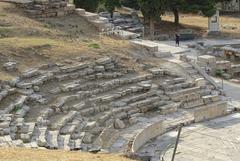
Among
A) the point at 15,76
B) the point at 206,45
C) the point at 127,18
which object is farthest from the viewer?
the point at 127,18

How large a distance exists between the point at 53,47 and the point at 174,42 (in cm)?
1411

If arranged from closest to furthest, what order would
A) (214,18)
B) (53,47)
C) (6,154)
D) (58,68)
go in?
(6,154)
(58,68)
(53,47)
(214,18)

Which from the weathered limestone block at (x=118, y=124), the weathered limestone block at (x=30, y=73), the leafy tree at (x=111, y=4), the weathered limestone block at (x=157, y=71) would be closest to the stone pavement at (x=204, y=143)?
the weathered limestone block at (x=118, y=124)

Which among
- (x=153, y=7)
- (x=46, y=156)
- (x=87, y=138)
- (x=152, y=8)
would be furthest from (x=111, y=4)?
(x=46, y=156)

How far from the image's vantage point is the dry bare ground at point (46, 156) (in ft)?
50.4

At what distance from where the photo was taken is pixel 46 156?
1573 cm

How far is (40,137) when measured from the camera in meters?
19.2

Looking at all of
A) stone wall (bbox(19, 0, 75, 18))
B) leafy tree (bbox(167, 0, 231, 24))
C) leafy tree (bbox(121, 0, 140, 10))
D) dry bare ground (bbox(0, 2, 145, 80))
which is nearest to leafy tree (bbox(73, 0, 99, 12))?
dry bare ground (bbox(0, 2, 145, 80))

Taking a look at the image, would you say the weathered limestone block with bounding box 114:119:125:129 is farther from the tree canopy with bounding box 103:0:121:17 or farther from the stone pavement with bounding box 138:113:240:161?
the tree canopy with bounding box 103:0:121:17

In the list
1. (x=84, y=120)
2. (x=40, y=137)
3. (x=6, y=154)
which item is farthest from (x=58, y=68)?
(x=6, y=154)

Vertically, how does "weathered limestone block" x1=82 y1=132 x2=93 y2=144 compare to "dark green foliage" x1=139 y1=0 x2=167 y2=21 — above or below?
below

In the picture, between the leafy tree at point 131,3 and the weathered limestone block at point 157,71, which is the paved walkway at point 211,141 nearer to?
the weathered limestone block at point 157,71

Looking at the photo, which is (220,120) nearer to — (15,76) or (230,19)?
(15,76)

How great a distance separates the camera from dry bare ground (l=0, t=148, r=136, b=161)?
15.4 m
